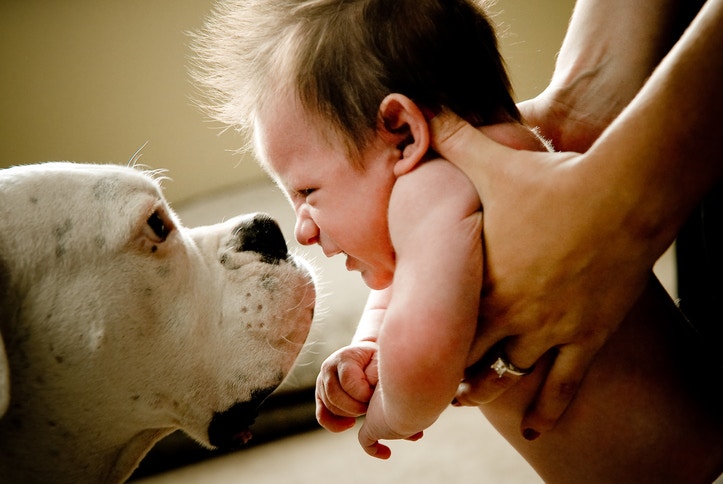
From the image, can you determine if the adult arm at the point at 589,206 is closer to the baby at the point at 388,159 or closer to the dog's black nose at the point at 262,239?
the baby at the point at 388,159

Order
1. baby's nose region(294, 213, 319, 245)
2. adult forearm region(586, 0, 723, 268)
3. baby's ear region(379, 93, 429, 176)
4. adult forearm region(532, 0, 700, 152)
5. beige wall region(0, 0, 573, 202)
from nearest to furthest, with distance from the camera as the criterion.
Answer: adult forearm region(586, 0, 723, 268) < baby's ear region(379, 93, 429, 176) < baby's nose region(294, 213, 319, 245) < adult forearm region(532, 0, 700, 152) < beige wall region(0, 0, 573, 202)

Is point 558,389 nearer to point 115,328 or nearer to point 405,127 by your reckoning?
point 405,127

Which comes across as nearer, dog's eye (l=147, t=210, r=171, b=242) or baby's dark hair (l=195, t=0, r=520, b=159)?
baby's dark hair (l=195, t=0, r=520, b=159)

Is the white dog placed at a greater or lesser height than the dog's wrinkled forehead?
lesser

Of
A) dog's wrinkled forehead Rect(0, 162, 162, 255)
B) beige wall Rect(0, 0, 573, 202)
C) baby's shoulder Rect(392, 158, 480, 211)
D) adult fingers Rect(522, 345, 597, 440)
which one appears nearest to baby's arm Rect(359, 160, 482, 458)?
baby's shoulder Rect(392, 158, 480, 211)

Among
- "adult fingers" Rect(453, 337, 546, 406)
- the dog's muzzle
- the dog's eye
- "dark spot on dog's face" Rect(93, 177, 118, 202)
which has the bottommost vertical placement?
the dog's muzzle

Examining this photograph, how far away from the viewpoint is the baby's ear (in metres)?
0.68

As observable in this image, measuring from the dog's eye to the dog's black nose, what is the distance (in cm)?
12

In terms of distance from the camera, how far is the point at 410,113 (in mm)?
685

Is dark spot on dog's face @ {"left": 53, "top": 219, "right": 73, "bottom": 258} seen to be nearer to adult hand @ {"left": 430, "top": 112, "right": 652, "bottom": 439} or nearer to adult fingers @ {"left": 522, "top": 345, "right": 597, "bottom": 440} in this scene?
adult hand @ {"left": 430, "top": 112, "right": 652, "bottom": 439}

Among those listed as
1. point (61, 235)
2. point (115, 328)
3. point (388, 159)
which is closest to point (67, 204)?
point (61, 235)

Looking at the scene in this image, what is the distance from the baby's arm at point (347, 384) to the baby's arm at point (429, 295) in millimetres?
96

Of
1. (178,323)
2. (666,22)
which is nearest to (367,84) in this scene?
(178,323)

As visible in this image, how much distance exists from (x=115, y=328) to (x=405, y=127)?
16.0 inches
